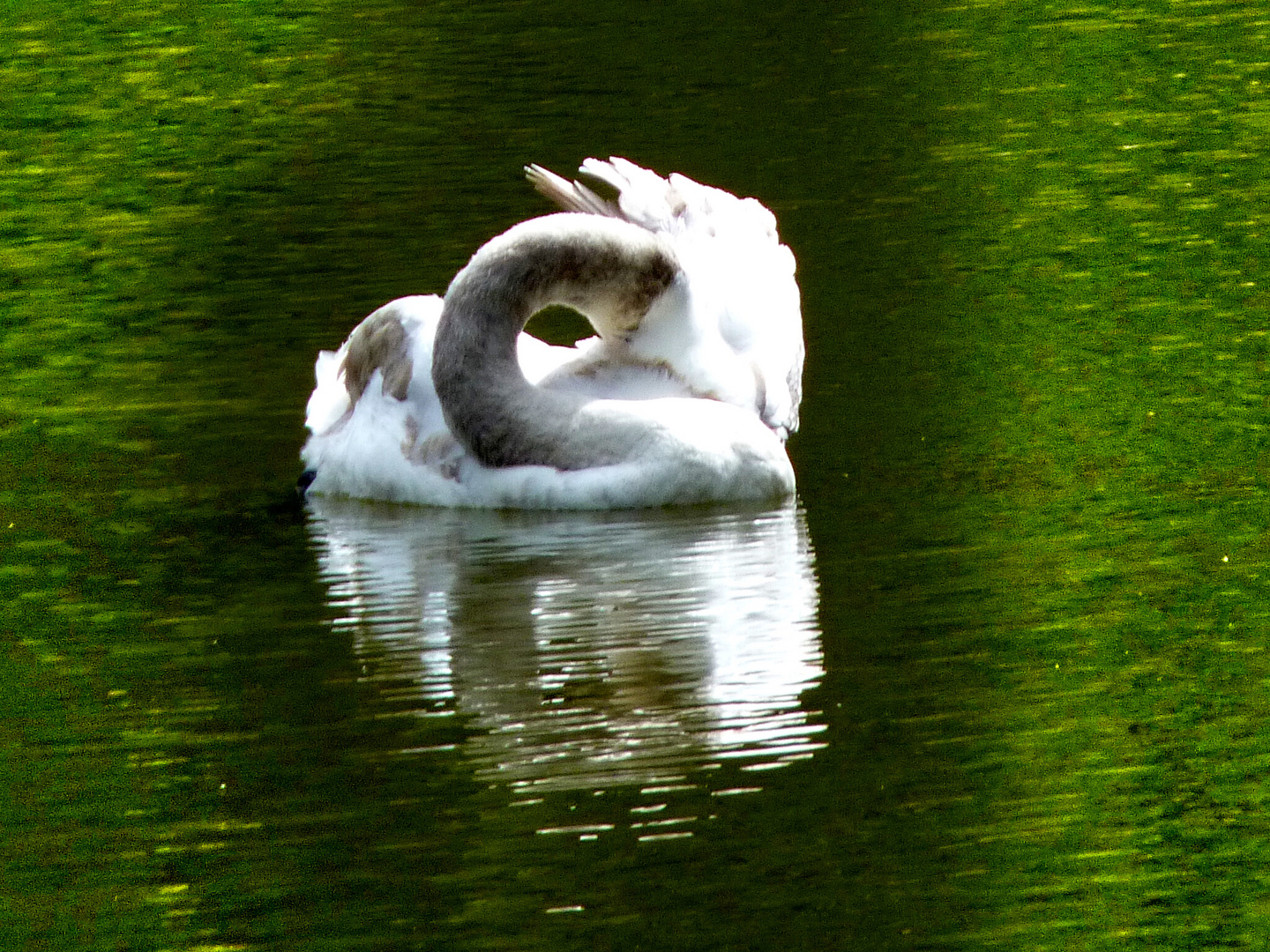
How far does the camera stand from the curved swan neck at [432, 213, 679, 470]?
852cm

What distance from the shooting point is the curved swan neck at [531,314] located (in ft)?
28.0

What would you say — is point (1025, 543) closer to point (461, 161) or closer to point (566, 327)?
point (566, 327)

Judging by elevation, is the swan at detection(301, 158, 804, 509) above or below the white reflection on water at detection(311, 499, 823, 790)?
above

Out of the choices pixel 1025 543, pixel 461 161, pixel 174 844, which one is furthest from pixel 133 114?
pixel 174 844

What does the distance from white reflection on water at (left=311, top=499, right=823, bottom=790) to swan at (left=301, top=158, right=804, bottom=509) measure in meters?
0.12

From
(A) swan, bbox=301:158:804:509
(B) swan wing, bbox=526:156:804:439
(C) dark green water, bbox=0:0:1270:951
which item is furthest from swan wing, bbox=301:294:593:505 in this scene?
(B) swan wing, bbox=526:156:804:439

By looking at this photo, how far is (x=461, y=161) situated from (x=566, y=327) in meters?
3.69

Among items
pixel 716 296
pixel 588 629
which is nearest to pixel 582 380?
pixel 716 296

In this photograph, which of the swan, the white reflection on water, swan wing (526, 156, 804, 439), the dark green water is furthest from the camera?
swan wing (526, 156, 804, 439)

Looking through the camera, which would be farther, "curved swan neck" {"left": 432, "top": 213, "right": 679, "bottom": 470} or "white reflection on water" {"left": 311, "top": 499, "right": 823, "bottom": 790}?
"curved swan neck" {"left": 432, "top": 213, "right": 679, "bottom": 470}

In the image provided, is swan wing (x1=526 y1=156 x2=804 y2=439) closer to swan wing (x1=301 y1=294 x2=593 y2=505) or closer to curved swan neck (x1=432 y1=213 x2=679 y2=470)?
curved swan neck (x1=432 y1=213 x2=679 y2=470)

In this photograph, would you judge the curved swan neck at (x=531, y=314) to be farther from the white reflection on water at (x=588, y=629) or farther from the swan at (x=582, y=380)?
the white reflection on water at (x=588, y=629)

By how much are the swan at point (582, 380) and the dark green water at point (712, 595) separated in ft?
0.68

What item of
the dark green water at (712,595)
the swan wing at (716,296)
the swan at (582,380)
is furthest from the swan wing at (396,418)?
the swan wing at (716,296)
